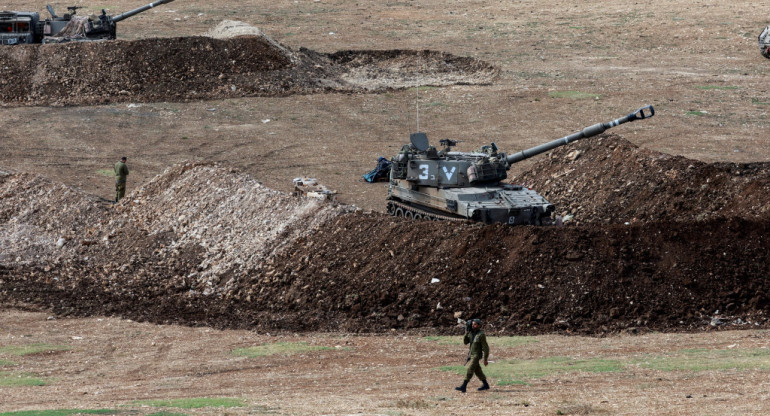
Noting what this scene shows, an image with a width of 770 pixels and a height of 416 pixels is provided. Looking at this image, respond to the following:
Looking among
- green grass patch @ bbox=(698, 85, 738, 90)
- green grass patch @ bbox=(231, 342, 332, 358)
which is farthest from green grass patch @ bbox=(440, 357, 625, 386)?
green grass patch @ bbox=(698, 85, 738, 90)

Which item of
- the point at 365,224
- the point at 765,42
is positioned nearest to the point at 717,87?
the point at 765,42

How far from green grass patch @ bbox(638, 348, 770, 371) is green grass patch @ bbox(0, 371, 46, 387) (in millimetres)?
11499

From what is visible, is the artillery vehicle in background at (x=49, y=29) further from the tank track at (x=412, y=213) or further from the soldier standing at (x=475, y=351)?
the soldier standing at (x=475, y=351)

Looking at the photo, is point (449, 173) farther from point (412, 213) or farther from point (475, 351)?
point (475, 351)

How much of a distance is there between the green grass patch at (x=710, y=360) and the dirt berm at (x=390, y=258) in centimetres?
240

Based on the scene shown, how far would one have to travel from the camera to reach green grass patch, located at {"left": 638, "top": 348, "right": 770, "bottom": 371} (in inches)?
789

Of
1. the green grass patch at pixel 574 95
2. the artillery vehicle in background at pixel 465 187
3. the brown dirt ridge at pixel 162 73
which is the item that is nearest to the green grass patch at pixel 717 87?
the green grass patch at pixel 574 95

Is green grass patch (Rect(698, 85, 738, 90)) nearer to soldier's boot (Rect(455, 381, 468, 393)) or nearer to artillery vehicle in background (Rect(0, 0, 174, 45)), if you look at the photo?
artillery vehicle in background (Rect(0, 0, 174, 45))

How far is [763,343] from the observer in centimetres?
2203

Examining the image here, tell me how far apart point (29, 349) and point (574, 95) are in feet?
104

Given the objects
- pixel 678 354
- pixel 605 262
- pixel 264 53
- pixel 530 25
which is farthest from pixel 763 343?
pixel 530 25

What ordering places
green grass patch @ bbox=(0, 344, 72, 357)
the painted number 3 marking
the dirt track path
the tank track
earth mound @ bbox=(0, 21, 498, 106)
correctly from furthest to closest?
earth mound @ bbox=(0, 21, 498, 106) → the painted number 3 marking → the tank track → green grass patch @ bbox=(0, 344, 72, 357) → the dirt track path

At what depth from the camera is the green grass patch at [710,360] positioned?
789 inches

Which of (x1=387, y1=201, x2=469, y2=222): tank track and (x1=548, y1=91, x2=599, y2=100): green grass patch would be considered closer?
(x1=387, y1=201, x2=469, y2=222): tank track
